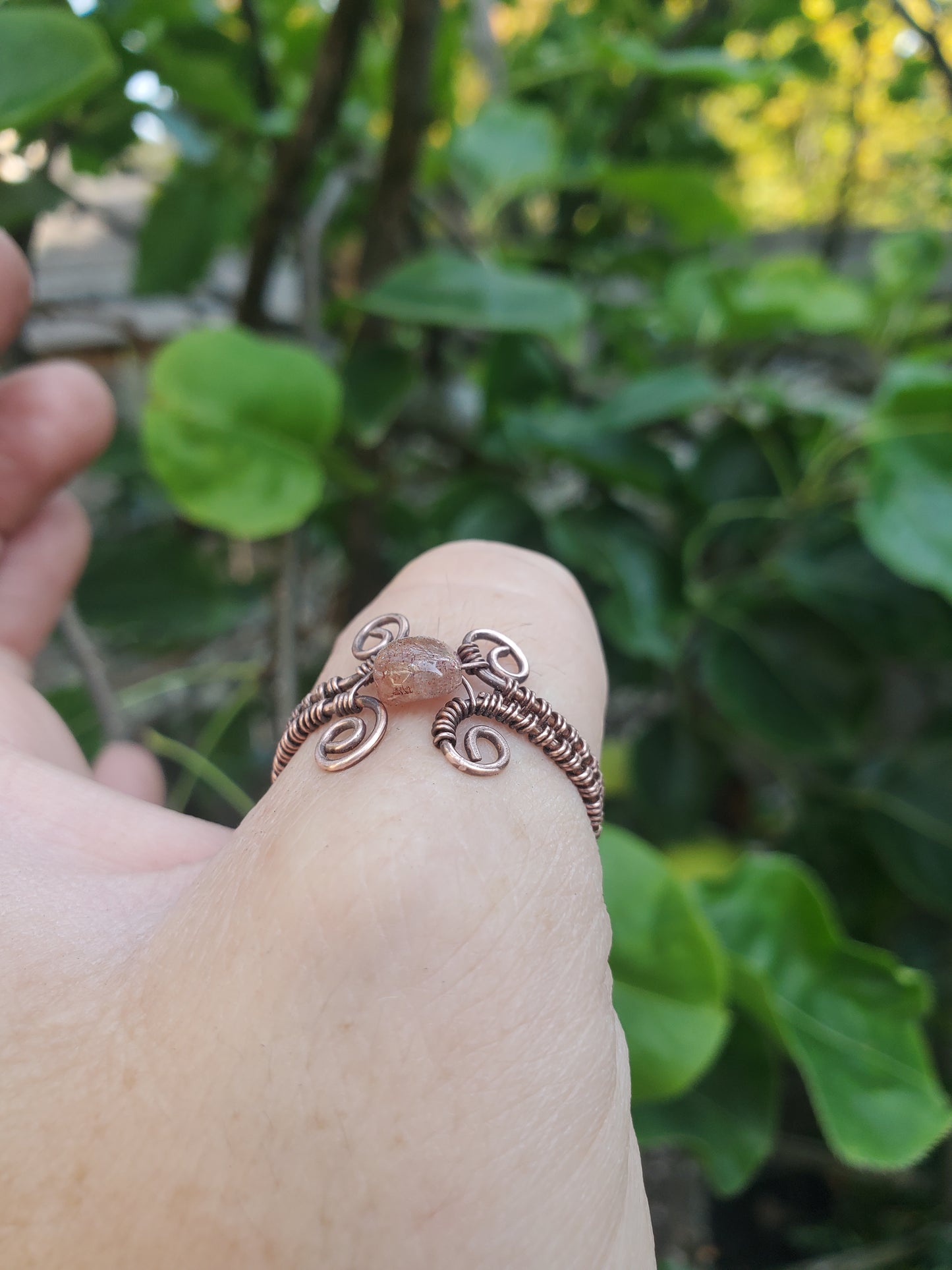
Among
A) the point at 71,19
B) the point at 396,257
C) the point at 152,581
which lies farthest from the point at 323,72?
the point at 152,581

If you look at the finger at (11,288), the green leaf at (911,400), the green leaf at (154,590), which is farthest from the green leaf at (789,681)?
the finger at (11,288)

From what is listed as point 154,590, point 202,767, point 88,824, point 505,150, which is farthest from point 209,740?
point 505,150

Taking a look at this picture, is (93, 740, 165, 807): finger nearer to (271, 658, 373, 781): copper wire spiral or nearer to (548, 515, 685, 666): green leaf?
(271, 658, 373, 781): copper wire spiral

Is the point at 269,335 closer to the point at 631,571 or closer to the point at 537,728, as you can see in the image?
the point at 631,571

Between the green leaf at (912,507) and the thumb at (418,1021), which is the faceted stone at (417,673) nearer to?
the thumb at (418,1021)

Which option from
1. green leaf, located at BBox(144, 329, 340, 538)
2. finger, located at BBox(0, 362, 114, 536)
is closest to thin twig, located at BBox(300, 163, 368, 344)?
green leaf, located at BBox(144, 329, 340, 538)
